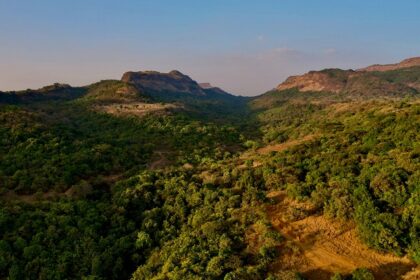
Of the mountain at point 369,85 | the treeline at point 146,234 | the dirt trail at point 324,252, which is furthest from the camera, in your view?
the mountain at point 369,85

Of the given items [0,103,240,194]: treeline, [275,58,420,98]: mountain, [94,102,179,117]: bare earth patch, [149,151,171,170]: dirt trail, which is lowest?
[149,151,171,170]: dirt trail

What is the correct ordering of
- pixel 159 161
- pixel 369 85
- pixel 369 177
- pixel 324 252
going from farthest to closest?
1. pixel 369 85
2. pixel 159 161
3. pixel 369 177
4. pixel 324 252

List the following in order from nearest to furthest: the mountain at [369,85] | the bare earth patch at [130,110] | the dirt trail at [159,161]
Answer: the dirt trail at [159,161], the bare earth patch at [130,110], the mountain at [369,85]

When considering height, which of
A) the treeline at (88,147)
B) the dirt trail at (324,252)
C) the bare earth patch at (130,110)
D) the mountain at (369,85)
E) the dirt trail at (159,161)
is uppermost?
the mountain at (369,85)

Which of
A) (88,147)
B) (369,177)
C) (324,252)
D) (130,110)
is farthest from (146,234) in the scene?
(130,110)

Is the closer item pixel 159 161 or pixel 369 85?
pixel 159 161

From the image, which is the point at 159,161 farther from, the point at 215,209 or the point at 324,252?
the point at 324,252

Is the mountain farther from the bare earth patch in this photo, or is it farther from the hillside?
the hillside

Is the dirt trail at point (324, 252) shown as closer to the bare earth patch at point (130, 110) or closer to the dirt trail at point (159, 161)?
the dirt trail at point (159, 161)

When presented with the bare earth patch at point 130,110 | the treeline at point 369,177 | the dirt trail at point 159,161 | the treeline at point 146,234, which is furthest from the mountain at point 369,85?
the treeline at point 146,234

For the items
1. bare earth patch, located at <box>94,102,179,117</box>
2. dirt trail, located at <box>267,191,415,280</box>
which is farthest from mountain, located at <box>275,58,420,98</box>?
dirt trail, located at <box>267,191,415,280</box>
